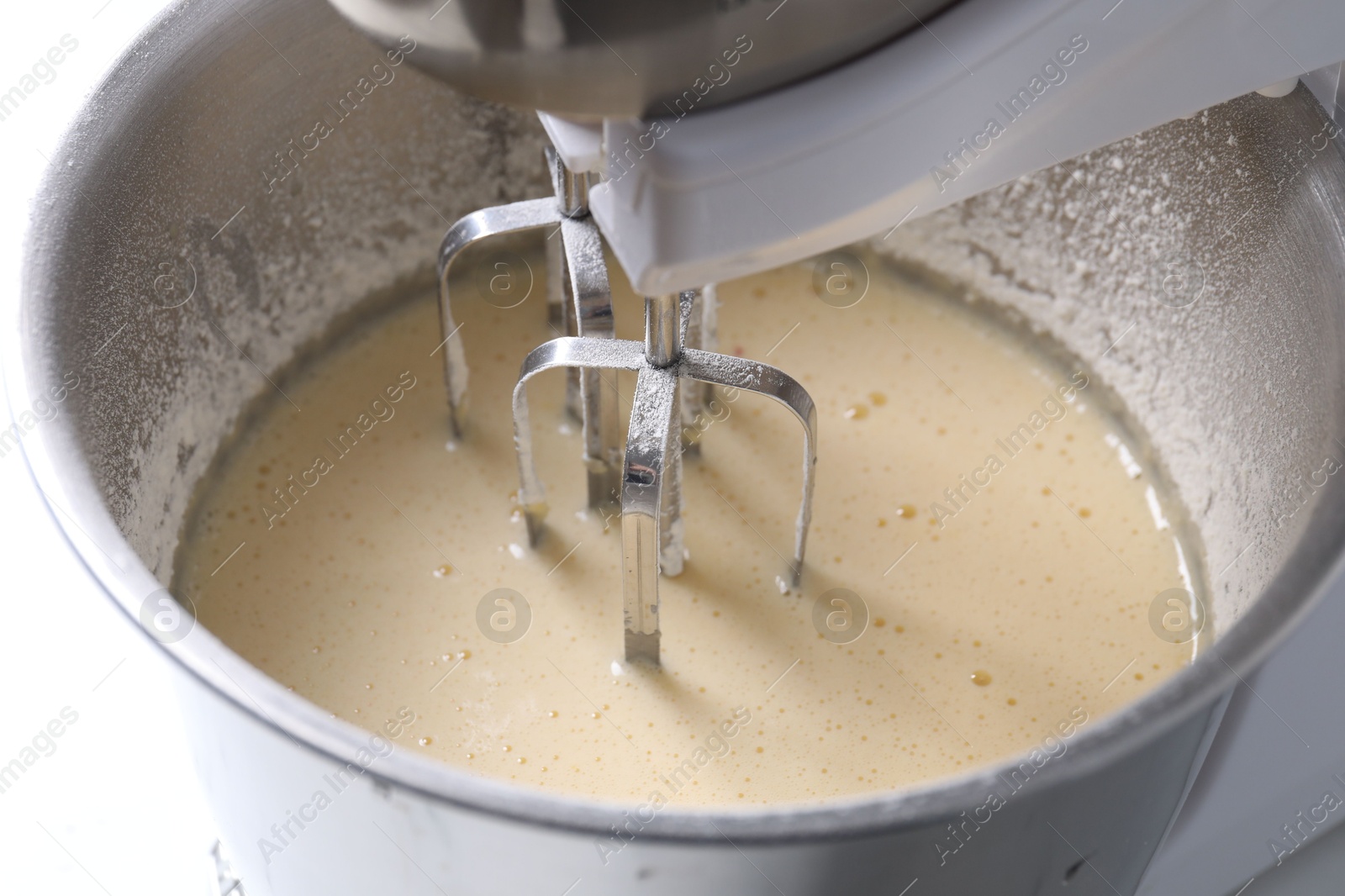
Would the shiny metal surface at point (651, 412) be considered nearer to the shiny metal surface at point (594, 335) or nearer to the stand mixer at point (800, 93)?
the shiny metal surface at point (594, 335)

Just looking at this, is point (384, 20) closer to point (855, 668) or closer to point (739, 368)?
point (739, 368)

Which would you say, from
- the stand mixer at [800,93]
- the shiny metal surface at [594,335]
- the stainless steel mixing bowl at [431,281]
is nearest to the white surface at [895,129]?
the stand mixer at [800,93]

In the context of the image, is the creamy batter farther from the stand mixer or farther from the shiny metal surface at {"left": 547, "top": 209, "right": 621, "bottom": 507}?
the stand mixer

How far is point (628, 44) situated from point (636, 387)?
44 centimetres

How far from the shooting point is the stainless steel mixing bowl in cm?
52

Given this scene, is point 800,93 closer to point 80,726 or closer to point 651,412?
point 651,412

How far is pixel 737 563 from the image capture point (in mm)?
926

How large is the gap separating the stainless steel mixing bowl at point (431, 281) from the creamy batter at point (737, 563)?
48 mm

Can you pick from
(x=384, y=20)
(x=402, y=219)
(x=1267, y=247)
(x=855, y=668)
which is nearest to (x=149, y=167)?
(x=402, y=219)

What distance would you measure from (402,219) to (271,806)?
0.57 meters

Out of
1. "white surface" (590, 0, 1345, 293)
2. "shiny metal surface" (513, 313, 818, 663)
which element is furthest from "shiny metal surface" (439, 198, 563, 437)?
"white surface" (590, 0, 1345, 293)

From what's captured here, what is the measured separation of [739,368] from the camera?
815mm

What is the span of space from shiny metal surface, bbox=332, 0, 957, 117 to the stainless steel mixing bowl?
0.81 feet

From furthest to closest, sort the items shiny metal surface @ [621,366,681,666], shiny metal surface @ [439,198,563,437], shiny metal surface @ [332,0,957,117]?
1. shiny metal surface @ [439,198,563,437]
2. shiny metal surface @ [621,366,681,666]
3. shiny metal surface @ [332,0,957,117]
